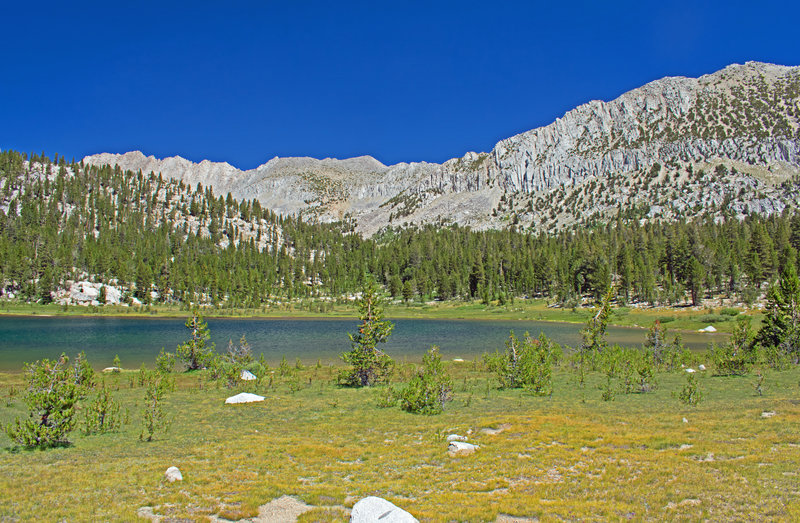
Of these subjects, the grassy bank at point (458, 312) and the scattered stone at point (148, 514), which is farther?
the grassy bank at point (458, 312)

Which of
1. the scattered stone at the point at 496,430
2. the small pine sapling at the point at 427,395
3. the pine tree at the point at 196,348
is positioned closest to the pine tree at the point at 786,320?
the small pine sapling at the point at 427,395

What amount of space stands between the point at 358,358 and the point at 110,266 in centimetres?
14872

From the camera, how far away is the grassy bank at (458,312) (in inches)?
3447

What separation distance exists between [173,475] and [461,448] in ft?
32.7

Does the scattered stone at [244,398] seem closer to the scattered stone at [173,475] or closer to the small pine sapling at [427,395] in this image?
the small pine sapling at [427,395]

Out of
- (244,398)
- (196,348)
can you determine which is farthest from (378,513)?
(196,348)

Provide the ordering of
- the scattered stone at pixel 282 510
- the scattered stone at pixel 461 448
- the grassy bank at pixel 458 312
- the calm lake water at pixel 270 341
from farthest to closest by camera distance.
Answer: the grassy bank at pixel 458 312 → the calm lake water at pixel 270 341 → the scattered stone at pixel 461 448 → the scattered stone at pixel 282 510

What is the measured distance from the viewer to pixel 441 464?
15367 mm

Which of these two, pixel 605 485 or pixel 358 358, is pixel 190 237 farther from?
pixel 605 485

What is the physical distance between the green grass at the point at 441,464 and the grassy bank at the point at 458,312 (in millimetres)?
71868

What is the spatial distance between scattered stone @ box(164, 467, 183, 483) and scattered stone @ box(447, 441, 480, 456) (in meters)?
9.31

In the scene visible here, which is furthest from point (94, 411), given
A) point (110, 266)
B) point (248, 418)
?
point (110, 266)

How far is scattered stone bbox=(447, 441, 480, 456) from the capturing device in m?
16.5

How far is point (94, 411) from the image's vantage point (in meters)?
21.7
